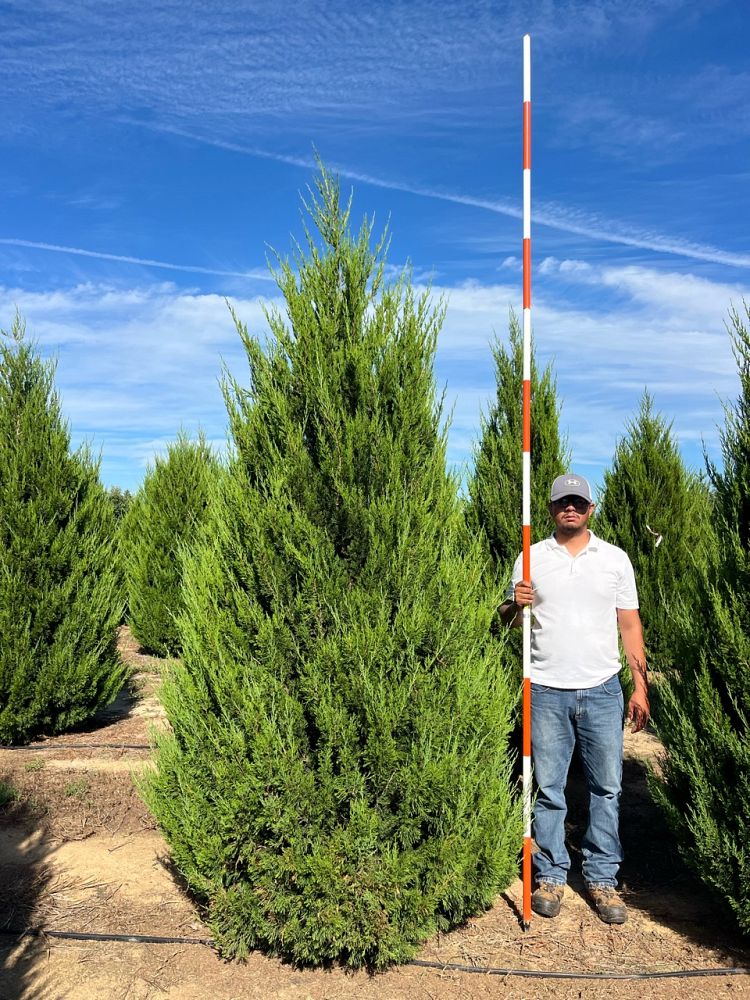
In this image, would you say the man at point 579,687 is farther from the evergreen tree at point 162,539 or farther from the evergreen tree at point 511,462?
the evergreen tree at point 162,539

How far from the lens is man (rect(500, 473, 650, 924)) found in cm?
421

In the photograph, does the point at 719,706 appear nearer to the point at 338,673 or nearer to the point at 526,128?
the point at 338,673

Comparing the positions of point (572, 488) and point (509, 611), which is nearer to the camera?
point (572, 488)

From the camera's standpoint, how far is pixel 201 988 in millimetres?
3527

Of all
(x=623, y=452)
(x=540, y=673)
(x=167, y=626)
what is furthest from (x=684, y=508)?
(x=167, y=626)

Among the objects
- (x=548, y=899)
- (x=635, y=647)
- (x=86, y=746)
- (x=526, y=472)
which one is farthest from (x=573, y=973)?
(x=86, y=746)

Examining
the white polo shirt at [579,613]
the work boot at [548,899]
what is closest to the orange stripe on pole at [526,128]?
the white polo shirt at [579,613]

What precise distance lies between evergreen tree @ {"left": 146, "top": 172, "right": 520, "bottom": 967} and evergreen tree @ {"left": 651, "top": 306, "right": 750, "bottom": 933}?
0.96m

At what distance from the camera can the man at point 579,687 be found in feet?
13.8

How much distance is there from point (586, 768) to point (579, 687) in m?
0.50

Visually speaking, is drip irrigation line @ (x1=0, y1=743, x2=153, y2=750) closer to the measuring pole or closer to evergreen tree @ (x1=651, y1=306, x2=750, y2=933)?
the measuring pole

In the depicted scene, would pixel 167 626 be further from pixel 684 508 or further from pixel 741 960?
pixel 741 960

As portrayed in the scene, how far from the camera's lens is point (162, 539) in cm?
1195

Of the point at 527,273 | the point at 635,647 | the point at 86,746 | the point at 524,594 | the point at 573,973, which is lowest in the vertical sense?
the point at 573,973
